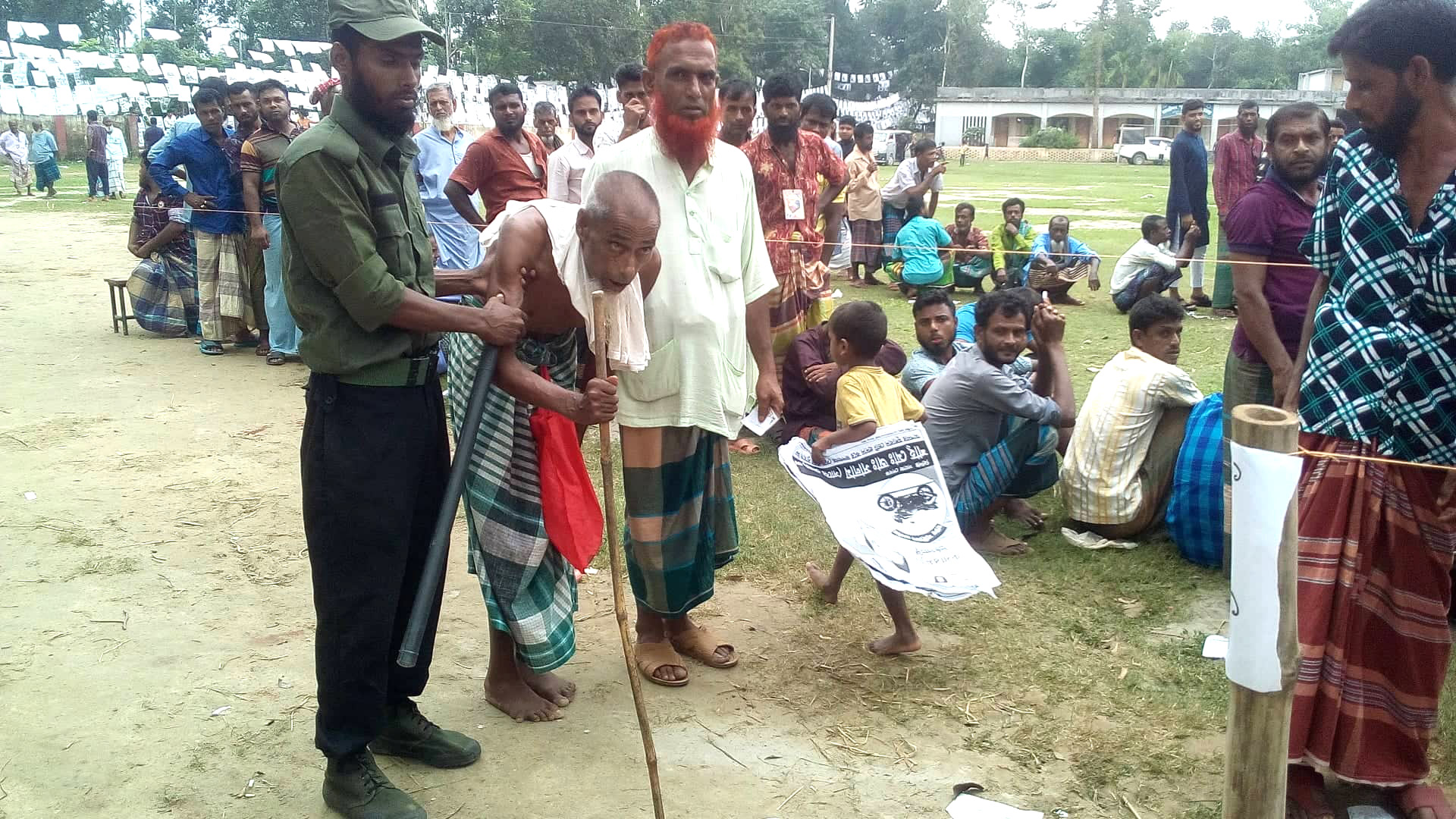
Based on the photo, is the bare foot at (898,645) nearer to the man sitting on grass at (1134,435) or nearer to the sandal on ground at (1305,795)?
the sandal on ground at (1305,795)

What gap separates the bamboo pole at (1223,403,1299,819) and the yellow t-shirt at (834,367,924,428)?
1816 mm

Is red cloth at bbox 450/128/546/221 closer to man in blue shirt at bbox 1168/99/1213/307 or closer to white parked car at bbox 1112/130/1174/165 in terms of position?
man in blue shirt at bbox 1168/99/1213/307

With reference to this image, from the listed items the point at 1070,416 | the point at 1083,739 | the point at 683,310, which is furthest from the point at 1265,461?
the point at 1070,416

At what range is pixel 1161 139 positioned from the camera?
44.0 m

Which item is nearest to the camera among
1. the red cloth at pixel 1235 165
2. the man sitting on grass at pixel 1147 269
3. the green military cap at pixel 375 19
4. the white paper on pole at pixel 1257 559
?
the white paper on pole at pixel 1257 559

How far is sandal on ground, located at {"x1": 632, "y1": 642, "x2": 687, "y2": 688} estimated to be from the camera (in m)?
3.64

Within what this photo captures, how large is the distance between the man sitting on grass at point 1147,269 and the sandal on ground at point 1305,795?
674 centimetres

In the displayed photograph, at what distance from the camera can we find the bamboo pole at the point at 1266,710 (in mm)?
2127

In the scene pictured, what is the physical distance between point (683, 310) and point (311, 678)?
1.72 m

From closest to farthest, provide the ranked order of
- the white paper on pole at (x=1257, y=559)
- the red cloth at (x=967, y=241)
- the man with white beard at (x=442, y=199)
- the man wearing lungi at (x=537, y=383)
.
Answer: the white paper on pole at (x=1257, y=559), the man wearing lungi at (x=537, y=383), the man with white beard at (x=442, y=199), the red cloth at (x=967, y=241)

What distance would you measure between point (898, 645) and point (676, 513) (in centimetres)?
93

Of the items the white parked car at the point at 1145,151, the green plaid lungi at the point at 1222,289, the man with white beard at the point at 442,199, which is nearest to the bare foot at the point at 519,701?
the man with white beard at the point at 442,199

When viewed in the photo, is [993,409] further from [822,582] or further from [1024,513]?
[822,582]

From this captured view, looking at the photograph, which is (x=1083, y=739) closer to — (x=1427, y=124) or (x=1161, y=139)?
(x=1427, y=124)
